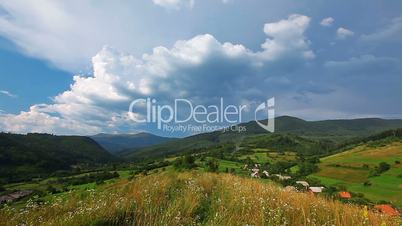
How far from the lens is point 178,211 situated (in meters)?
6.23

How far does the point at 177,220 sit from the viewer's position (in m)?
5.64

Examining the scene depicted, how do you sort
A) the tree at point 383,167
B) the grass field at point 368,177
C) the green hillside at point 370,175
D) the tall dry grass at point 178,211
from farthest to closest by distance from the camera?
the tree at point 383,167, the green hillside at point 370,175, the grass field at point 368,177, the tall dry grass at point 178,211

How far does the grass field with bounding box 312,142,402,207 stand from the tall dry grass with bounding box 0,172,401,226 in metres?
48.5

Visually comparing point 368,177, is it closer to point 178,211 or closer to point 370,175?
point 370,175

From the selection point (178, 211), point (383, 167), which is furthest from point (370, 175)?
point (178, 211)

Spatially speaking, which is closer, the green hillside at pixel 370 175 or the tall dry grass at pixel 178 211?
the tall dry grass at pixel 178 211

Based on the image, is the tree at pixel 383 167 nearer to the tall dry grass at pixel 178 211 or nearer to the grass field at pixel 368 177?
the grass field at pixel 368 177

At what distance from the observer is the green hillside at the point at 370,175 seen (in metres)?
58.4

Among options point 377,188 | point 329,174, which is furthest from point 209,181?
point 329,174

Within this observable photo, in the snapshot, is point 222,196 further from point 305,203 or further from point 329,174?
point 329,174

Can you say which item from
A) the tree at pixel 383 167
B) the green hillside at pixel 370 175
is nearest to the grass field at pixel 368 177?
the green hillside at pixel 370 175

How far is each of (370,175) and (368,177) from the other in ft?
4.17

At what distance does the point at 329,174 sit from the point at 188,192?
263 feet

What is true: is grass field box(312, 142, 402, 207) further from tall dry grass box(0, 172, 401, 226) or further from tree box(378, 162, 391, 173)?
tall dry grass box(0, 172, 401, 226)
